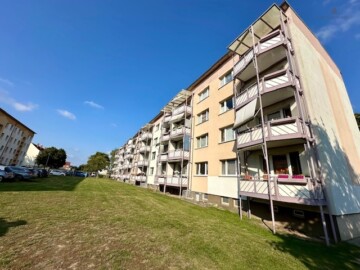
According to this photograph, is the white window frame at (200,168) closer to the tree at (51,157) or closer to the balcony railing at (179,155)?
the balcony railing at (179,155)

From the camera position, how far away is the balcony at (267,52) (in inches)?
509

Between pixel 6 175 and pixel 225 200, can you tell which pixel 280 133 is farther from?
pixel 6 175

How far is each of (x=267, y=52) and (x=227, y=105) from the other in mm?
7019

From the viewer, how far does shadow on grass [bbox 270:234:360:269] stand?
6672 mm

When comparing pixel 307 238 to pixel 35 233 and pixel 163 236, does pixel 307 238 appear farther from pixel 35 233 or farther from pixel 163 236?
pixel 35 233

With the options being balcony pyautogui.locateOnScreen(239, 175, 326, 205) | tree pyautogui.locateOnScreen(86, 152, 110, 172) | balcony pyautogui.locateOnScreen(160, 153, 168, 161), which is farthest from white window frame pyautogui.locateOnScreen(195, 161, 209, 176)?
tree pyautogui.locateOnScreen(86, 152, 110, 172)

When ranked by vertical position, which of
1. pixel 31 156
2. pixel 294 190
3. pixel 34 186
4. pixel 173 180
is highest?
pixel 31 156

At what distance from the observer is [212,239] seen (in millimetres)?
7988

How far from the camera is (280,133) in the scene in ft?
36.1

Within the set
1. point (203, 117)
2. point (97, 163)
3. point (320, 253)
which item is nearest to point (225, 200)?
point (320, 253)

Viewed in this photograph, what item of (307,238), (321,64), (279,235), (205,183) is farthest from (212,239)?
(321,64)

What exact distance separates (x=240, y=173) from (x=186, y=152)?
33.7 ft

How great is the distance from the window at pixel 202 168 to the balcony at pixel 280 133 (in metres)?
8.46

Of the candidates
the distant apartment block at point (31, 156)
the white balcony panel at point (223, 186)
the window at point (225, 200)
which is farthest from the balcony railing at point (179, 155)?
the distant apartment block at point (31, 156)
